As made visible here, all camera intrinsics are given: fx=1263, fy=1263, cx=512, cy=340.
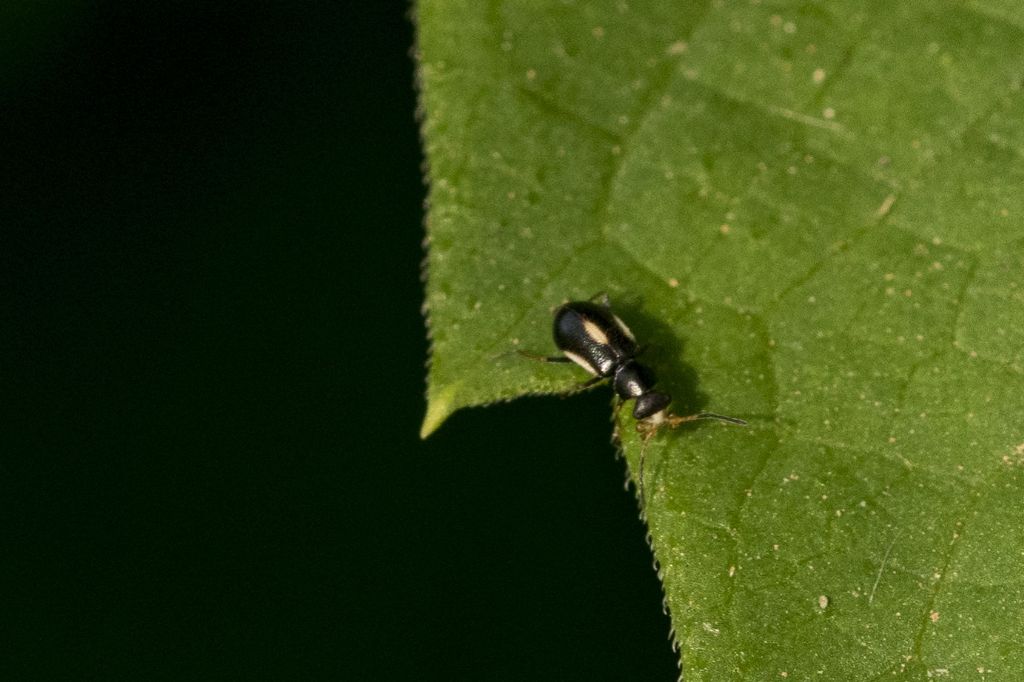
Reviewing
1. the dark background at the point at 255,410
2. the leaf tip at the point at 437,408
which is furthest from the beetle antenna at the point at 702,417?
the dark background at the point at 255,410

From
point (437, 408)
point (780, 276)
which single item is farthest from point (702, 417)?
point (437, 408)

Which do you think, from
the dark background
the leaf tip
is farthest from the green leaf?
the dark background

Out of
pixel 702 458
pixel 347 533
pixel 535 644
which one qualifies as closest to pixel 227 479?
pixel 347 533

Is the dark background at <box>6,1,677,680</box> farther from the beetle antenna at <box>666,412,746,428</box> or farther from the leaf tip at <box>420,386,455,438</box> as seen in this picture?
the leaf tip at <box>420,386,455,438</box>

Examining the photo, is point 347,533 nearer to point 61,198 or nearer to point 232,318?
point 232,318

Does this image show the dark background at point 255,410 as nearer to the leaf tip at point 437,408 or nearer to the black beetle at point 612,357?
the black beetle at point 612,357
